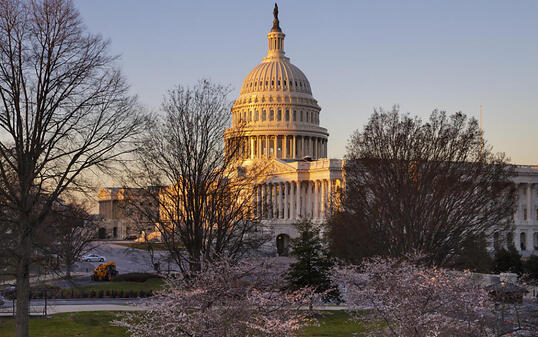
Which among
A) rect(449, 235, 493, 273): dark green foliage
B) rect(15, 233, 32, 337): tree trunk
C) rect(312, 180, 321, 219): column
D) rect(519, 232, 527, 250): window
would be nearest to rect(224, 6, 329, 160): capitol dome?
rect(312, 180, 321, 219): column

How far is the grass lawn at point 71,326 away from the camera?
36.0 m

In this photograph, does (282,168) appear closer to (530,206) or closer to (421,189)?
(530,206)

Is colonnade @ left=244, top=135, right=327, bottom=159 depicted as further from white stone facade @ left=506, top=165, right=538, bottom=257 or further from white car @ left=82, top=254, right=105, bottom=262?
white car @ left=82, top=254, right=105, bottom=262

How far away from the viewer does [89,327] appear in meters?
38.5

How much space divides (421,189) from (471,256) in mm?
7030

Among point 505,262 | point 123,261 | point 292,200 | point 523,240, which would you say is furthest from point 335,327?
point 523,240

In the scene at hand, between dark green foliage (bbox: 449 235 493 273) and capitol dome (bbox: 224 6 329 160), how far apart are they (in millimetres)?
109016

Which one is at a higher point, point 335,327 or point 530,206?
point 530,206

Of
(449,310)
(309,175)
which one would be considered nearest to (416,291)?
(449,310)

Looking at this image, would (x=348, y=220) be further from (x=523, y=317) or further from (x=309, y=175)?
(x=309, y=175)

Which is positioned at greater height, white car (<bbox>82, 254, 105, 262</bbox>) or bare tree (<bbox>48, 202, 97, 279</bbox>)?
bare tree (<bbox>48, 202, 97, 279</bbox>)

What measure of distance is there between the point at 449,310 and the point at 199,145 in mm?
12909

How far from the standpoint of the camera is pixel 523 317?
29.5 metres

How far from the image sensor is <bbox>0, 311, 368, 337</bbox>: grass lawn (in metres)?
36.2
